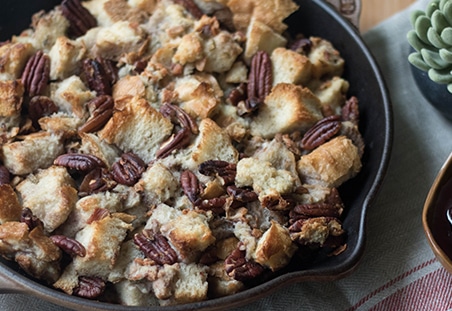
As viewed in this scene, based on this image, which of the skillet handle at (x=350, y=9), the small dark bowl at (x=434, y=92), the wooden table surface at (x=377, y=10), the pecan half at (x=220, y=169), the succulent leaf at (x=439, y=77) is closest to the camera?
the pecan half at (x=220, y=169)

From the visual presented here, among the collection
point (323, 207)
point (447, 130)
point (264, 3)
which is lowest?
point (447, 130)

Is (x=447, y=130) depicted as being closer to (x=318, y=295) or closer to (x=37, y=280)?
(x=318, y=295)

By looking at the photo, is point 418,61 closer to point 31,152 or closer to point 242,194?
point 242,194

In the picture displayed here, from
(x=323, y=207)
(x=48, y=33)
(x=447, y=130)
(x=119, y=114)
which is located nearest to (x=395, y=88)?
(x=447, y=130)

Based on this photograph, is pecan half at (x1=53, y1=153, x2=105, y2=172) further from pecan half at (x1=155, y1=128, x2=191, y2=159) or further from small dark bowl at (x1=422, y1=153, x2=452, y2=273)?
small dark bowl at (x1=422, y1=153, x2=452, y2=273)

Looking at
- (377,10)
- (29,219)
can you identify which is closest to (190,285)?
(29,219)

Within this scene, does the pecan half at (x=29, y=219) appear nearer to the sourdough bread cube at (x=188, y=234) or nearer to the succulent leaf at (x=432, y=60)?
the sourdough bread cube at (x=188, y=234)

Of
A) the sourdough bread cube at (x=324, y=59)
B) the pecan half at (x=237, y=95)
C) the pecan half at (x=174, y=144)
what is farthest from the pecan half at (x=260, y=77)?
the pecan half at (x=174, y=144)
